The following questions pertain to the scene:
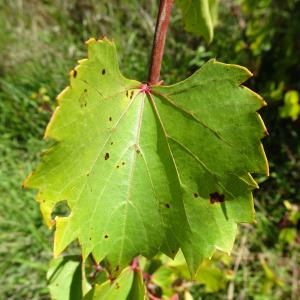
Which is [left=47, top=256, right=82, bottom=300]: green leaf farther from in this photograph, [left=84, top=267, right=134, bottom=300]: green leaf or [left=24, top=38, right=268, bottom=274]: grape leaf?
[left=24, top=38, right=268, bottom=274]: grape leaf

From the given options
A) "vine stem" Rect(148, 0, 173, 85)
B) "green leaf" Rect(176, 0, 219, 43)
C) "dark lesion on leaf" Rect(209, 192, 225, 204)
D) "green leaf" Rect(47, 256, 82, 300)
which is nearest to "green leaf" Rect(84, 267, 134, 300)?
"green leaf" Rect(47, 256, 82, 300)

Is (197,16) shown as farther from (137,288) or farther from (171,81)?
(171,81)

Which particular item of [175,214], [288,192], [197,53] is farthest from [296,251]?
[175,214]

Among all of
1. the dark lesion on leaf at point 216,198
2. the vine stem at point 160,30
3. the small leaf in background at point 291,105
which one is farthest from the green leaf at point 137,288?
the small leaf in background at point 291,105

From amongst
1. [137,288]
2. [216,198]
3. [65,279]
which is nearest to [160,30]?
[216,198]

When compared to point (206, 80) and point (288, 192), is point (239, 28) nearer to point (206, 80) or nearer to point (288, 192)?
point (288, 192)

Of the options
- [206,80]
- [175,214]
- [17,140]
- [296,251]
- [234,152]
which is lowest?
[296,251]
